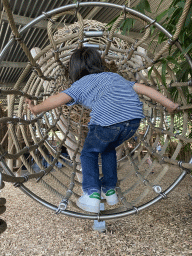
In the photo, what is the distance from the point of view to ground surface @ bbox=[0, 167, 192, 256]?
5.03 feet

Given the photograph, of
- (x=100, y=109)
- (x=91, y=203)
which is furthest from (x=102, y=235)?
(x=100, y=109)

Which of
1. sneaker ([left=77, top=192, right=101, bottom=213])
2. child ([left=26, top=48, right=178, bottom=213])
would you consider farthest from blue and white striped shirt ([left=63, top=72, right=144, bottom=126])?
sneaker ([left=77, top=192, right=101, bottom=213])

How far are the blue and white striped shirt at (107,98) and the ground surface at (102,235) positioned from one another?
841mm

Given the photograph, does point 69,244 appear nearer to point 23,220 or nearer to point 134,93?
point 23,220

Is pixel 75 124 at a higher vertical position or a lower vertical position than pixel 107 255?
higher

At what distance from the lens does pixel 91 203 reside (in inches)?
44.4

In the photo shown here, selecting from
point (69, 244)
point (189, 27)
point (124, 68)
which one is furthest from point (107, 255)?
point (124, 68)

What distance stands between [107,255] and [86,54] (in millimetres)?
1123

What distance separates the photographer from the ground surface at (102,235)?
1532mm

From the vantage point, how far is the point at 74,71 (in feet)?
4.31

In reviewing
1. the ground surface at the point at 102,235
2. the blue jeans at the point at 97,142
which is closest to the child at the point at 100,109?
the blue jeans at the point at 97,142

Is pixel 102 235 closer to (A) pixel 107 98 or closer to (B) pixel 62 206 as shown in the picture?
(B) pixel 62 206

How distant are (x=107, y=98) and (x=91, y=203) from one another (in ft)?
1.55

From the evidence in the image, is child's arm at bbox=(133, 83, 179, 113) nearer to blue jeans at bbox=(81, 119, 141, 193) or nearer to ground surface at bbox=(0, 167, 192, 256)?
blue jeans at bbox=(81, 119, 141, 193)
